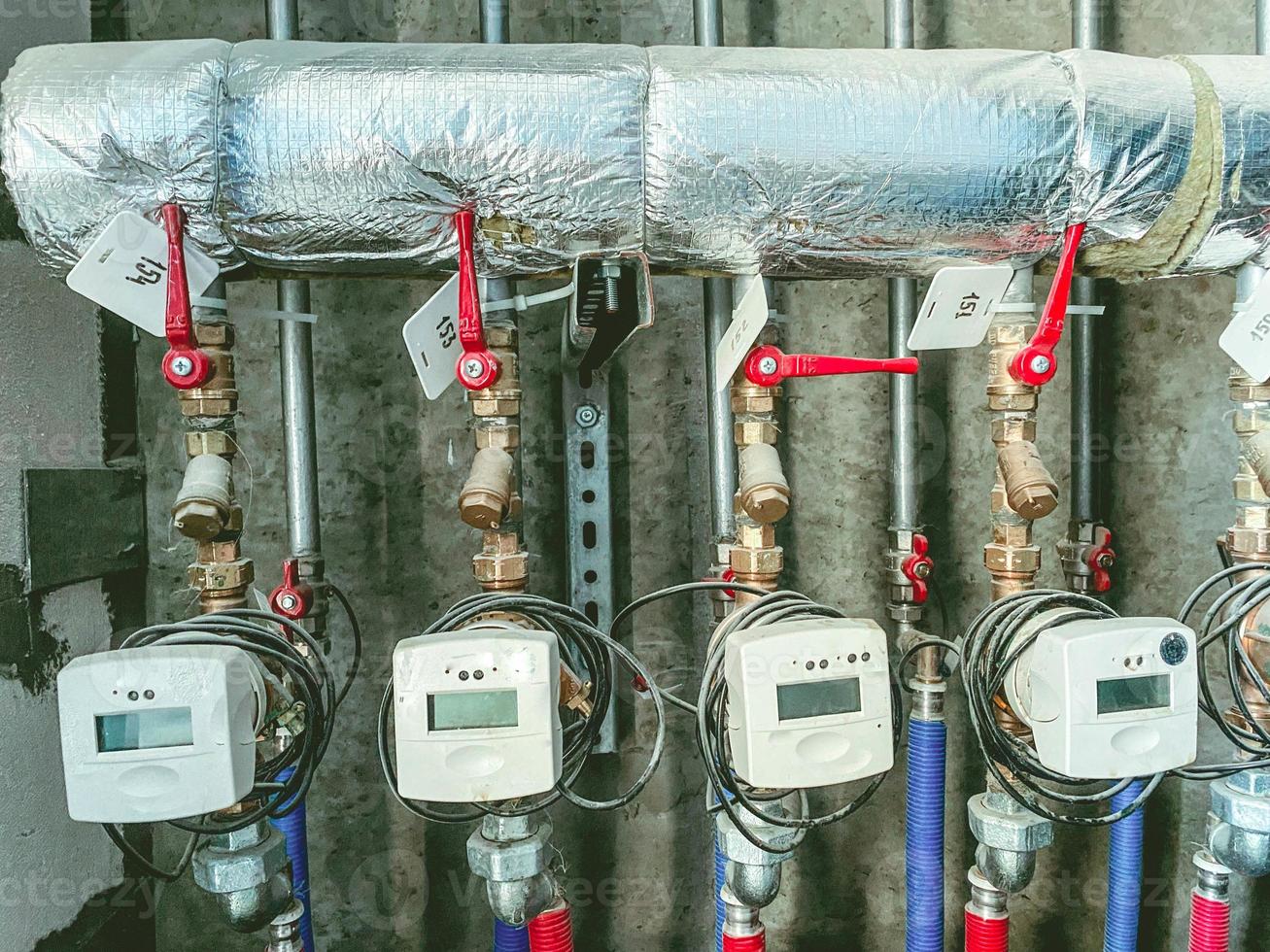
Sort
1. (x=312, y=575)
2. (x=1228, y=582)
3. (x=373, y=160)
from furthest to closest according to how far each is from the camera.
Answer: (x=1228, y=582)
(x=312, y=575)
(x=373, y=160)

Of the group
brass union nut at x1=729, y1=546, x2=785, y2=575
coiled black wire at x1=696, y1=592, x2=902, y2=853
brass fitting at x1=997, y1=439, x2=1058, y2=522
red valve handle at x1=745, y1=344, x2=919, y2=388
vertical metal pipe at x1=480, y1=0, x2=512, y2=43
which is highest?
vertical metal pipe at x1=480, y1=0, x2=512, y2=43

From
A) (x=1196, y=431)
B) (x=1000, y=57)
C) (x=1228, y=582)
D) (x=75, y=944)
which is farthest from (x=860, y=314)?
(x=75, y=944)

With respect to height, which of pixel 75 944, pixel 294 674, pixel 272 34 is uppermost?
pixel 272 34

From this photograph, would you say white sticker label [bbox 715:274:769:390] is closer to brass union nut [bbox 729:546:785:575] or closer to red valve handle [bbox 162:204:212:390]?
brass union nut [bbox 729:546:785:575]

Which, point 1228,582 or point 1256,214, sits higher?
point 1256,214

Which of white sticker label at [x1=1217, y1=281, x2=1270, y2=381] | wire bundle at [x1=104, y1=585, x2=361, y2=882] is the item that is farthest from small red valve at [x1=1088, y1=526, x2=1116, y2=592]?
wire bundle at [x1=104, y1=585, x2=361, y2=882]

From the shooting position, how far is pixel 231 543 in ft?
3.21

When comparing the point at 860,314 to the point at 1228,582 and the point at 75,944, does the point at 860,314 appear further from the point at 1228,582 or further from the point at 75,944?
the point at 75,944

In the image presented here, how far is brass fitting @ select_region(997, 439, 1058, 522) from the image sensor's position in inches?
37.5

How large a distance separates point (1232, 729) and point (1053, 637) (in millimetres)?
303

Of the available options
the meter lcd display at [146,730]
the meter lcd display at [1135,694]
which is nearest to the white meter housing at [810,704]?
the meter lcd display at [1135,694]

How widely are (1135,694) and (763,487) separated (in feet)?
1.46

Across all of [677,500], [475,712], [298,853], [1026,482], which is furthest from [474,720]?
[1026,482]

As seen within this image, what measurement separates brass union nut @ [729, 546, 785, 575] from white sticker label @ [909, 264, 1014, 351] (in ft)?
0.98
